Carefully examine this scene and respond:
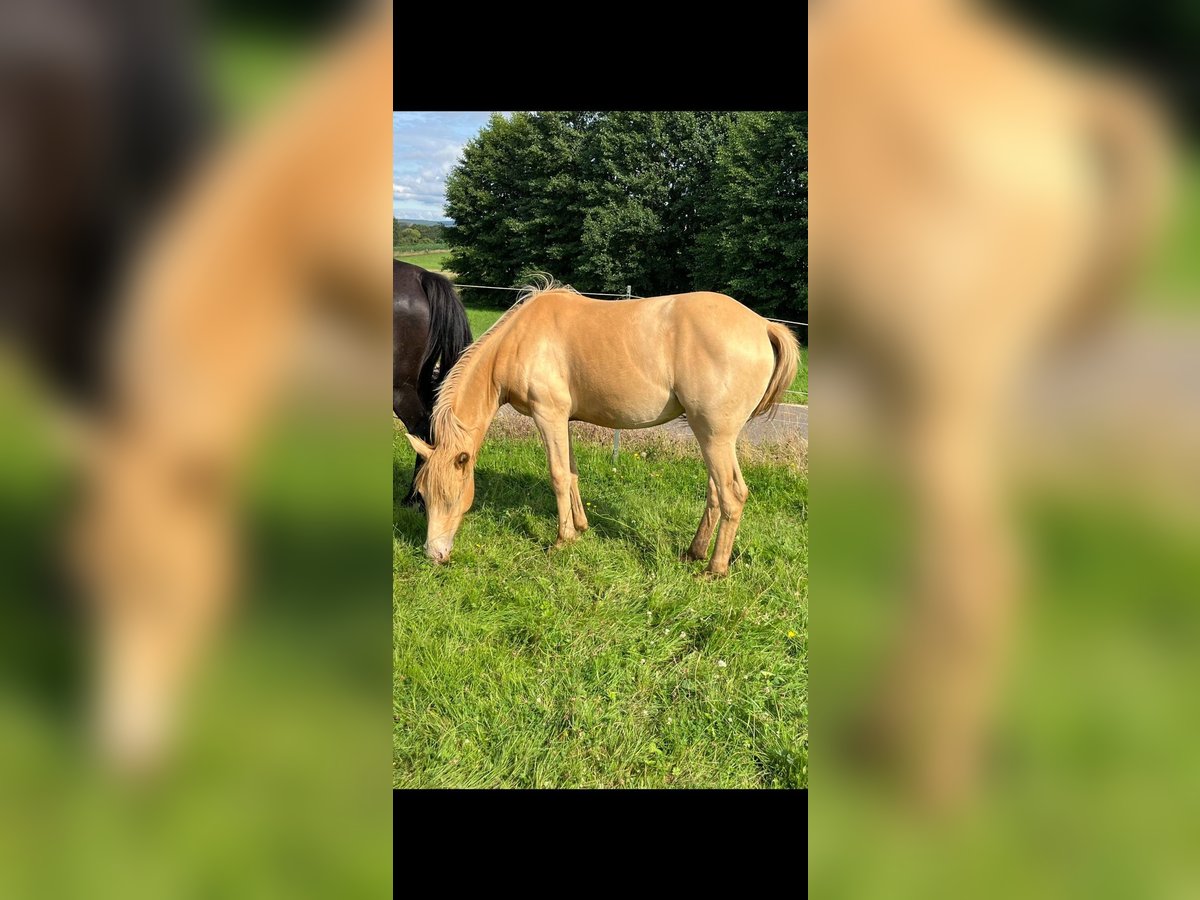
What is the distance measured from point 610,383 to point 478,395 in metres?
0.94

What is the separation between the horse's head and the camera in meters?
4.66

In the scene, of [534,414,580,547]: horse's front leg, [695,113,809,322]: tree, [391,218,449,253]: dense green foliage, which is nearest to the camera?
[534,414,580,547]: horse's front leg

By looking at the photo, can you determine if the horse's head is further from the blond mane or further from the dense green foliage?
the dense green foliage

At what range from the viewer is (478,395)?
519cm

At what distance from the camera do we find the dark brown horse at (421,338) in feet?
18.1

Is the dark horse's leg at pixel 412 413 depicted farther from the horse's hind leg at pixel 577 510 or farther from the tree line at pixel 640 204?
the tree line at pixel 640 204

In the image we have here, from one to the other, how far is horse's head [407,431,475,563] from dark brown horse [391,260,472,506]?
801 mm

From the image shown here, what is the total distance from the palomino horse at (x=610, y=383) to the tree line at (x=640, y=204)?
956cm

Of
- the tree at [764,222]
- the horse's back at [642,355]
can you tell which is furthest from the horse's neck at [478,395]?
the tree at [764,222]

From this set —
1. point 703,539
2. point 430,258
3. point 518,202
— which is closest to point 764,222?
point 518,202

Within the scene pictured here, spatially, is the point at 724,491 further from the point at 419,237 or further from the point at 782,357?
the point at 419,237
